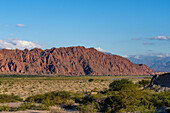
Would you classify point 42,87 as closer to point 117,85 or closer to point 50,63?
point 117,85

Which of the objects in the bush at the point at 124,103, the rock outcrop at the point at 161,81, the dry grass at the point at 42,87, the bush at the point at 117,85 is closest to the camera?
the bush at the point at 124,103

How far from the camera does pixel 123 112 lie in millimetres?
15961

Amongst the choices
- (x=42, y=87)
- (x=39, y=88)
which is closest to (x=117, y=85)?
(x=39, y=88)

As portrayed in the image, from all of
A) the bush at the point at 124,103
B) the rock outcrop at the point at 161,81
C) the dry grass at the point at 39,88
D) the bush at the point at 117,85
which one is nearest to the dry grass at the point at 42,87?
the dry grass at the point at 39,88

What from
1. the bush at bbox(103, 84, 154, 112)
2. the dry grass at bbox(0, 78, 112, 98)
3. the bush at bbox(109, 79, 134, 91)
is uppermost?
the bush at bbox(109, 79, 134, 91)

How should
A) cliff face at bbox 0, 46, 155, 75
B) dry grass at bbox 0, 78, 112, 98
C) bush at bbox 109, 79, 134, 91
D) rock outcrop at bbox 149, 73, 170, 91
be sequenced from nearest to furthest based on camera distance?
1. bush at bbox 109, 79, 134, 91
2. rock outcrop at bbox 149, 73, 170, 91
3. dry grass at bbox 0, 78, 112, 98
4. cliff face at bbox 0, 46, 155, 75

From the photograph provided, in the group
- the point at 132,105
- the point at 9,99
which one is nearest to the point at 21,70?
the point at 9,99

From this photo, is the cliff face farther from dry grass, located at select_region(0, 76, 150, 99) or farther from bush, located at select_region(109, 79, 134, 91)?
bush, located at select_region(109, 79, 134, 91)

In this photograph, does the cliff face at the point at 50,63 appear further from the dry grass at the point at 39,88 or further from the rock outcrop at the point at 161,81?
the rock outcrop at the point at 161,81

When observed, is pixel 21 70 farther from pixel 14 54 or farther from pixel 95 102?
pixel 95 102

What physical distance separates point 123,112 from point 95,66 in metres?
171

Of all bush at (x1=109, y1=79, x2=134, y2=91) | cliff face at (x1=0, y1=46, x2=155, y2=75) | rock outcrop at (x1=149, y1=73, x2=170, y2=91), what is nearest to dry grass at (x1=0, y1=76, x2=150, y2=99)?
bush at (x1=109, y1=79, x2=134, y2=91)

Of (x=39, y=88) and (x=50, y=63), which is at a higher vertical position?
(x=50, y=63)

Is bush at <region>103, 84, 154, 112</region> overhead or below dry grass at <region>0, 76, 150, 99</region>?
overhead
